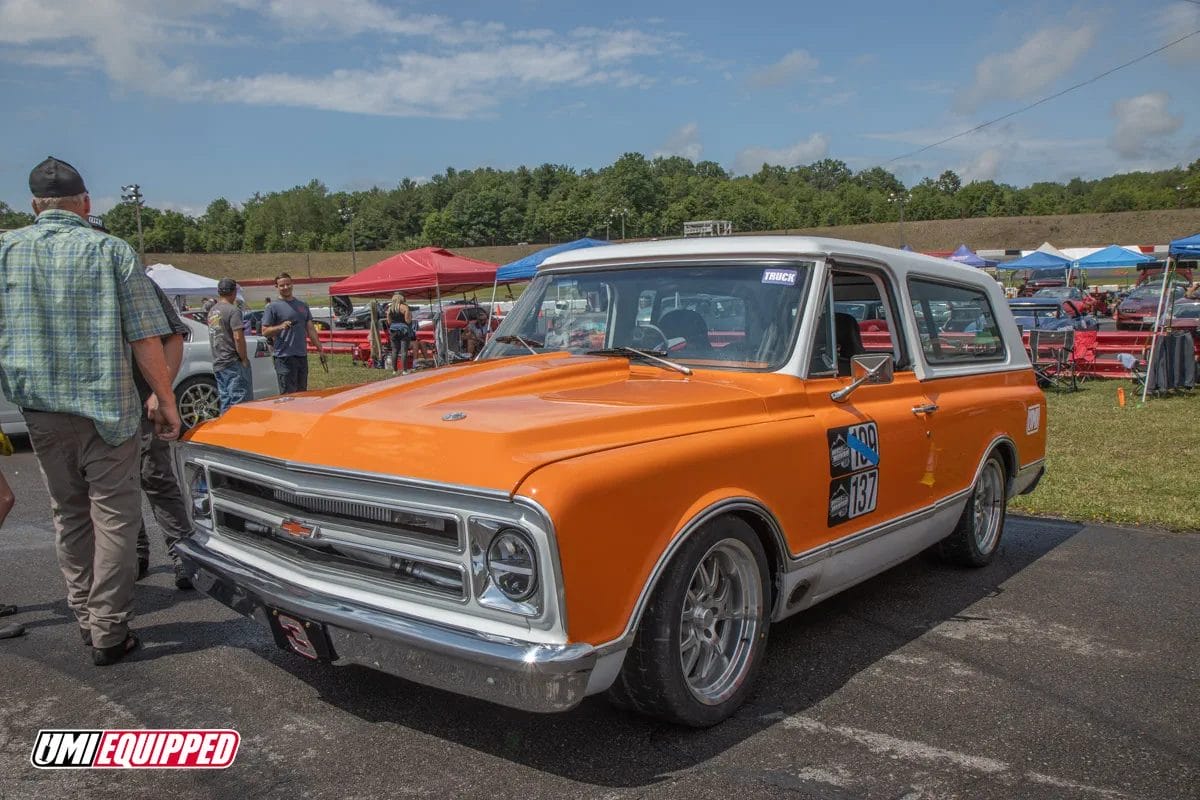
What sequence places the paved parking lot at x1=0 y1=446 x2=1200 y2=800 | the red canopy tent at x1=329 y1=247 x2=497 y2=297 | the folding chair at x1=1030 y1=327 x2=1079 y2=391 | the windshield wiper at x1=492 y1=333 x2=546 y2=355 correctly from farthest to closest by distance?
the red canopy tent at x1=329 y1=247 x2=497 y2=297 < the folding chair at x1=1030 y1=327 x2=1079 y2=391 < the windshield wiper at x1=492 y1=333 x2=546 y2=355 < the paved parking lot at x1=0 y1=446 x2=1200 y2=800

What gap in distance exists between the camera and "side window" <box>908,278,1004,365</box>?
195 inches

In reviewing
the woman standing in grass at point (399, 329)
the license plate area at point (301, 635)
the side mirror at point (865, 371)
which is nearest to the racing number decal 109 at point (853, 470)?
the side mirror at point (865, 371)

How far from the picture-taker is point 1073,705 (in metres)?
3.58

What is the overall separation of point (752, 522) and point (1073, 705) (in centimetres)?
147

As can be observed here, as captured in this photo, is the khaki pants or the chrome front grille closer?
the chrome front grille

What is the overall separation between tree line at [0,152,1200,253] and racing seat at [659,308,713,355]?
61328 mm

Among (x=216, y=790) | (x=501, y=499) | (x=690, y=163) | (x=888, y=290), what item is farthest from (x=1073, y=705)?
(x=690, y=163)

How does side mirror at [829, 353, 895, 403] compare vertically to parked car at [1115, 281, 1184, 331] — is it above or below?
above

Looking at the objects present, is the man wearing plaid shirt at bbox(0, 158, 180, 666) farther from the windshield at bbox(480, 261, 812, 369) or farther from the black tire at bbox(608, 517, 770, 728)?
the black tire at bbox(608, 517, 770, 728)

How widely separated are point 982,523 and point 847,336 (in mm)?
1911

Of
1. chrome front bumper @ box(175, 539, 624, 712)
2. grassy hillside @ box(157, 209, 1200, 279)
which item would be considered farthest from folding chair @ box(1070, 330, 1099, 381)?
grassy hillside @ box(157, 209, 1200, 279)

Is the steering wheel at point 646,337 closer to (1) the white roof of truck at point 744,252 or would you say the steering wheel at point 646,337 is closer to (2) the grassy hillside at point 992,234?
(1) the white roof of truck at point 744,252

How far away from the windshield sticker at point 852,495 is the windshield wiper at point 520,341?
1.61m

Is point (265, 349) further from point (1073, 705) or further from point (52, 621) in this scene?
point (1073, 705)
